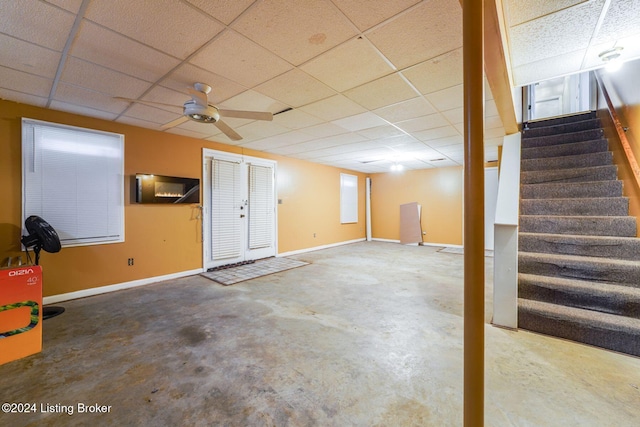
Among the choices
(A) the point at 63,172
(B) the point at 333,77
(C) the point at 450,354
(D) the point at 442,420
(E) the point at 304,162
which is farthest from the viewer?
(E) the point at 304,162

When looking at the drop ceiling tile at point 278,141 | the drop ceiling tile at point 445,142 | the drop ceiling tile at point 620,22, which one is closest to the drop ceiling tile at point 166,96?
the drop ceiling tile at point 278,141

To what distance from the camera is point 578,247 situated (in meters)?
2.74

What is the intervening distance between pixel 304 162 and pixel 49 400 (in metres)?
6.06

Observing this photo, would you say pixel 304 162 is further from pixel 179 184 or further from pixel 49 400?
pixel 49 400

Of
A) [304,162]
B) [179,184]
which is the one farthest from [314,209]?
[179,184]

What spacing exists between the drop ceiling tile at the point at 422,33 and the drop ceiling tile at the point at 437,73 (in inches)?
3.7

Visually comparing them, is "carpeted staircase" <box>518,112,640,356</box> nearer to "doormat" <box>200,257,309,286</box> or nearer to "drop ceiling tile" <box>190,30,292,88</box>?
"drop ceiling tile" <box>190,30,292,88</box>

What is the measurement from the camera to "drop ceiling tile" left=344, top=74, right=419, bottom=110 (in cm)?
259

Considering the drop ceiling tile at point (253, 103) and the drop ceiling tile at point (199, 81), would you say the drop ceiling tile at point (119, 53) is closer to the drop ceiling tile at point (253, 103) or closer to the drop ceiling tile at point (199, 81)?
the drop ceiling tile at point (199, 81)

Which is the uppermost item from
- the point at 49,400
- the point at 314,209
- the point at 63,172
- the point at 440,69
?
the point at 440,69

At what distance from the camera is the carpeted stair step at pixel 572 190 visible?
3023 millimetres

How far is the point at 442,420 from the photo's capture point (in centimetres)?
147

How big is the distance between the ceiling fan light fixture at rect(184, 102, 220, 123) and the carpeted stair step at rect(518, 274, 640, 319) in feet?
12.2

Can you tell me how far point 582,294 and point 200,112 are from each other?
409 cm
